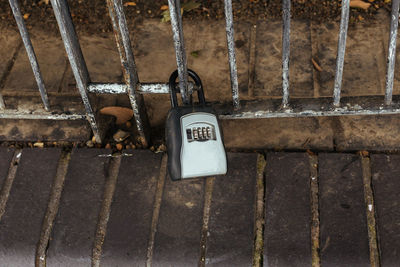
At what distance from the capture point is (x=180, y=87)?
173 cm

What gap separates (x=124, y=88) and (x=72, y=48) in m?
0.22

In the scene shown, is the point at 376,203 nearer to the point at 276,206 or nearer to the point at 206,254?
the point at 276,206

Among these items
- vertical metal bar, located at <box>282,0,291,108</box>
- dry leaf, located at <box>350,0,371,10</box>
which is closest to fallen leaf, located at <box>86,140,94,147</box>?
vertical metal bar, located at <box>282,0,291,108</box>

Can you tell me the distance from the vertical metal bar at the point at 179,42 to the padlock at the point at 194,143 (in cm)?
5

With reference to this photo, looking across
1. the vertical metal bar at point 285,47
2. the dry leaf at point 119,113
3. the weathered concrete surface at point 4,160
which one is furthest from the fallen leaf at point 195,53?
the weathered concrete surface at point 4,160

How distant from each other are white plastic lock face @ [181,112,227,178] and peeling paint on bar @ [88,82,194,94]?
151 mm

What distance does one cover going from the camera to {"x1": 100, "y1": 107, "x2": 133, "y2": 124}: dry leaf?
6.91 ft

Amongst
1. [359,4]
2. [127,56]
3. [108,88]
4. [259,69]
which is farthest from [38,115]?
[359,4]

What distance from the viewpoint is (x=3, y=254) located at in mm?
1805

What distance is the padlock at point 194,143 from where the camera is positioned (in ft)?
5.40

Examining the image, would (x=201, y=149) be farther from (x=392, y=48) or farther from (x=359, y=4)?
(x=359, y=4)

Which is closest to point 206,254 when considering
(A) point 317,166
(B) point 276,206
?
(B) point 276,206

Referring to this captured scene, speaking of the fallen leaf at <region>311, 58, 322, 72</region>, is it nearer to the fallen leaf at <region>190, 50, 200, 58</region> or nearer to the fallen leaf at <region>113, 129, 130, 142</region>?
the fallen leaf at <region>190, 50, 200, 58</region>

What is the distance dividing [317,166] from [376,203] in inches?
9.4
